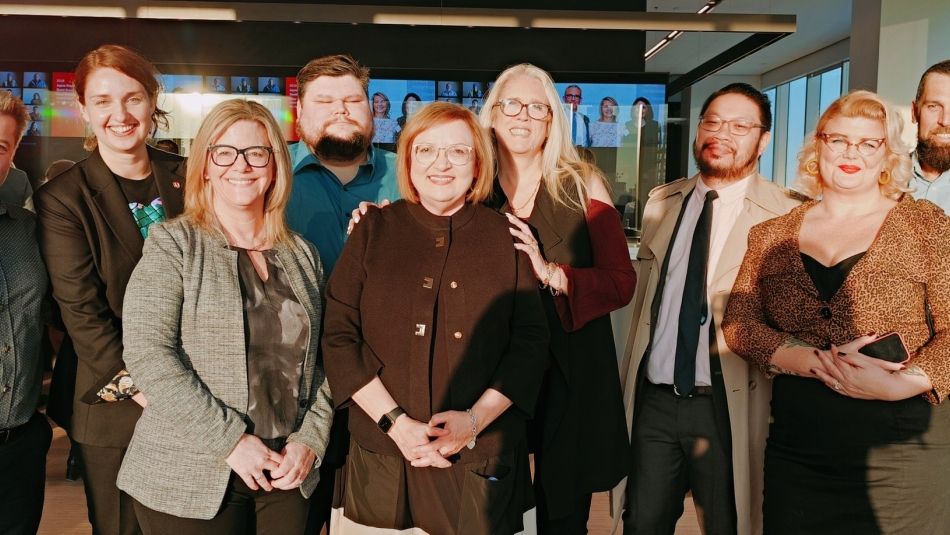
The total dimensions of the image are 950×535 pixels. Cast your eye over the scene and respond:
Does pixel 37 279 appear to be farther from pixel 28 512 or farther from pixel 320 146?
pixel 320 146

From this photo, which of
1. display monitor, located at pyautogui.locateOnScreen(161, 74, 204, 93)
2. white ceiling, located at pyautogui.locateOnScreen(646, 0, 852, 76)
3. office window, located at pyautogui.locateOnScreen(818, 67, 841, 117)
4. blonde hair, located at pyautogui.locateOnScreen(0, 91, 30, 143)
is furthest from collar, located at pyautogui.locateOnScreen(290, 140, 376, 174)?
office window, located at pyautogui.locateOnScreen(818, 67, 841, 117)

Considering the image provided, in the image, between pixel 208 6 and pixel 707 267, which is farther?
pixel 208 6

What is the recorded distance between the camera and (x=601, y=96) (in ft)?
23.6

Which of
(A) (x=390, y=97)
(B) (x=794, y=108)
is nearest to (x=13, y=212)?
(A) (x=390, y=97)

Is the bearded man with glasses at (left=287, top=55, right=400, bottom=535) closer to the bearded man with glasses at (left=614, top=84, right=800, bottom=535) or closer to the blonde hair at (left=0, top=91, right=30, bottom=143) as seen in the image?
the blonde hair at (left=0, top=91, right=30, bottom=143)

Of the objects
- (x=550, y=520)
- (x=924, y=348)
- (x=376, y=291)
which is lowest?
(x=550, y=520)

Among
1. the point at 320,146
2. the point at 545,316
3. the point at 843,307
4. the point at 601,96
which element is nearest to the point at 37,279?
the point at 320,146

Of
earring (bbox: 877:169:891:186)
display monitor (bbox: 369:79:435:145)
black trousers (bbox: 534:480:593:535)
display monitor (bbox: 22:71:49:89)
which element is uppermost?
display monitor (bbox: 22:71:49:89)

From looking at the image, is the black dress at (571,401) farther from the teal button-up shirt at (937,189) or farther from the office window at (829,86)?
the office window at (829,86)

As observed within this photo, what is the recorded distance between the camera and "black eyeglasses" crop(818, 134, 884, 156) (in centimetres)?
240

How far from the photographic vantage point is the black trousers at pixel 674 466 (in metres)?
2.73

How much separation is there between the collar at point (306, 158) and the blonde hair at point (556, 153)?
591mm

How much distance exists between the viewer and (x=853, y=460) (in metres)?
2.39

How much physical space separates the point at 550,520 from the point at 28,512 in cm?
170
